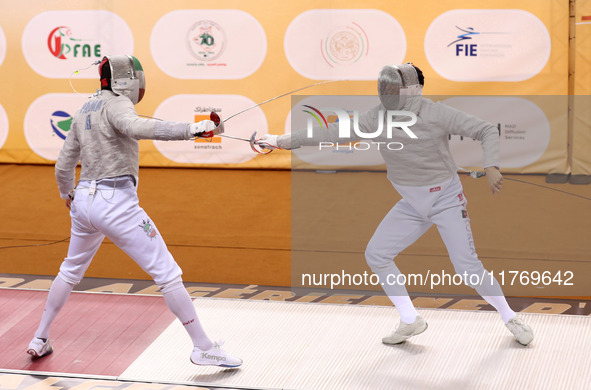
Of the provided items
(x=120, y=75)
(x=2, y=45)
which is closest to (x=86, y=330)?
(x=120, y=75)

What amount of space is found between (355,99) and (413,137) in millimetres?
1011

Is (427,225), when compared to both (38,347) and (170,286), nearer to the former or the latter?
(170,286)

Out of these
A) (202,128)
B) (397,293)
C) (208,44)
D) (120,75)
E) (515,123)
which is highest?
(208,44)

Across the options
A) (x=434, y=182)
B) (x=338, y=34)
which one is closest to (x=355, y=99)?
(x=338, y=34)

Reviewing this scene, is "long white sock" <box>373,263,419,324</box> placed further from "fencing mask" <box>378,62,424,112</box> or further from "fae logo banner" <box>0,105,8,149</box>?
"fae logo banner" <box>0,105,8,149</box>

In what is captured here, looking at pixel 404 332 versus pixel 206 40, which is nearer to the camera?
pixel 404 332

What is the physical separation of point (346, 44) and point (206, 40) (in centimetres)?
84

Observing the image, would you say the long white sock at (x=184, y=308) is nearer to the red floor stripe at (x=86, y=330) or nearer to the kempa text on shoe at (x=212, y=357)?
the kempa text on shoe at (x=212, y=357)

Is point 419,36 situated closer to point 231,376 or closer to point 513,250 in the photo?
point 513,250

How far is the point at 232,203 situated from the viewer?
4691 mm

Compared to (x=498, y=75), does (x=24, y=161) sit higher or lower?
lower

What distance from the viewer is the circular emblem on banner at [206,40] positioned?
179 inches

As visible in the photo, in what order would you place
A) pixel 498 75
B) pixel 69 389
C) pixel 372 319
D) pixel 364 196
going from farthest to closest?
pixel 364 196
pixel 498 75
pixel 372 319
pixel 69 389

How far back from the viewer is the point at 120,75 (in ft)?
10.9
